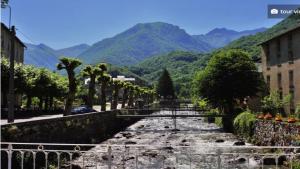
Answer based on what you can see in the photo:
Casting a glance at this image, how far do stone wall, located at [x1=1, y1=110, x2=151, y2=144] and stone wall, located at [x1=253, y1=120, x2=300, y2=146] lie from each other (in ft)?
44.4

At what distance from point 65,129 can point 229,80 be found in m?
30.9

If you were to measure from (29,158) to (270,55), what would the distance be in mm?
42274

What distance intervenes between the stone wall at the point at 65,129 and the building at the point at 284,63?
20.6 metres

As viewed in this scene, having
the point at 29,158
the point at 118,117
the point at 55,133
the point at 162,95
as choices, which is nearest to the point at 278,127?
the point at 55,133

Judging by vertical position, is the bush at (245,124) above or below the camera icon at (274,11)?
below

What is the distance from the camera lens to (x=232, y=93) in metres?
55.2

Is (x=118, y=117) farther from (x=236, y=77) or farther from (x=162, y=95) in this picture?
(x=162, y=95)

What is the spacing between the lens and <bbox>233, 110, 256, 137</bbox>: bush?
39.0m

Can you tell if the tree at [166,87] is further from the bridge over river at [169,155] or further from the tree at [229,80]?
the bridge over river at [169,155]

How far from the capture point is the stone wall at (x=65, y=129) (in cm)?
1858

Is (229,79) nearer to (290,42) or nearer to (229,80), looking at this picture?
(229,80)

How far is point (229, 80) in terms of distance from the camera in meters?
55.2

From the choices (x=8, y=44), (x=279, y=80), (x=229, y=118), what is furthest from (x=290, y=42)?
(x=8, y=44)

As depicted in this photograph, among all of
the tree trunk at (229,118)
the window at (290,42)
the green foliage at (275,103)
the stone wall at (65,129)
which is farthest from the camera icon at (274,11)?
the tree trunk at (229,118)
